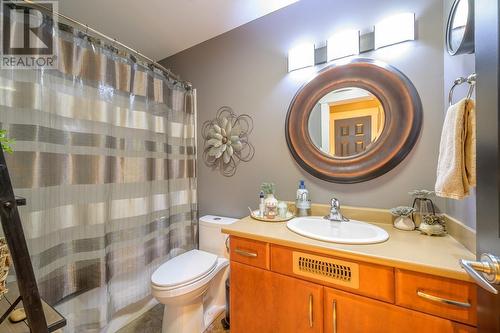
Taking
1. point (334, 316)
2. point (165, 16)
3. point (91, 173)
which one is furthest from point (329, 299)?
point (165, 16)

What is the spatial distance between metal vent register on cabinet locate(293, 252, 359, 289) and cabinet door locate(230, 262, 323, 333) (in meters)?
0.06

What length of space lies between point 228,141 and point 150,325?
1.57 metres

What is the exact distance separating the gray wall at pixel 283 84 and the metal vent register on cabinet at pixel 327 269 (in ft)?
1.87

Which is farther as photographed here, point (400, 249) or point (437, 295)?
point (400, 249)

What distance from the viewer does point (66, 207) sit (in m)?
1.13

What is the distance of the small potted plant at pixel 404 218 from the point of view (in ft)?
3.62

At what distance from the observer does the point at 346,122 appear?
1.36 m

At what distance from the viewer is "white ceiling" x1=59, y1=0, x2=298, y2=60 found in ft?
4.89

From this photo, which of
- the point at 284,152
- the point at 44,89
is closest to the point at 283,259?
the point at 284,152

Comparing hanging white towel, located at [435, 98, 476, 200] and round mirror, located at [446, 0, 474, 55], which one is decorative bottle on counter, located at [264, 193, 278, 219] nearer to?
hanging white towel, located at [435, 98, 476, 200]

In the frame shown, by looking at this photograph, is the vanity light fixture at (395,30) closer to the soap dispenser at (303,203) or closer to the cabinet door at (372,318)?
the soap dispenser at (303,203)

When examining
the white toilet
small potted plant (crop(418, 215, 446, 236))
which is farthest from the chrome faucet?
the white toilet

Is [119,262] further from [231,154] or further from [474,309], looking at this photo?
[474,309]

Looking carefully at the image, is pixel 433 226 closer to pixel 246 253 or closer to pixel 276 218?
pixel 276 218
